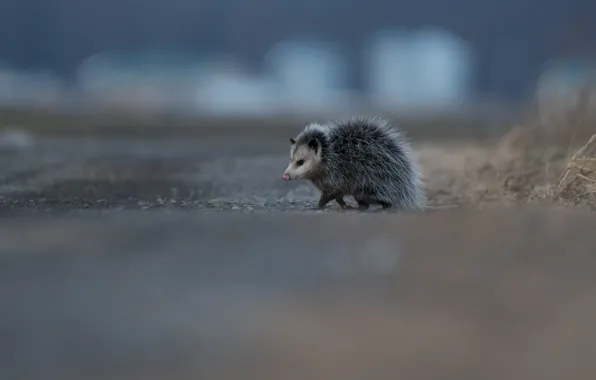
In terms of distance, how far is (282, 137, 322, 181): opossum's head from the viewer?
3.38 meters

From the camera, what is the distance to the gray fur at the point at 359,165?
332 cm

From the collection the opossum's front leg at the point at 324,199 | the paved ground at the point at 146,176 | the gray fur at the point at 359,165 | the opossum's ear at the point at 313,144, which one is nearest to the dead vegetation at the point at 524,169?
the gray fur at the point at 359,165

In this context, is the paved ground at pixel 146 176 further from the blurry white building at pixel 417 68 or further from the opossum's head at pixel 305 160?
the blurry white building at pixel 417 68

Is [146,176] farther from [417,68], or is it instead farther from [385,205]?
[417,68]

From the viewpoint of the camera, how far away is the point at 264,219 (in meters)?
2.69

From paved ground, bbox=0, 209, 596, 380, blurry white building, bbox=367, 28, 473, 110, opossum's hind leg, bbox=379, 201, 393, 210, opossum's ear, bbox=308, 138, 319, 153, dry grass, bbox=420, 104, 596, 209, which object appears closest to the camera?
paved ground, bbox=0, 209, 596, 380

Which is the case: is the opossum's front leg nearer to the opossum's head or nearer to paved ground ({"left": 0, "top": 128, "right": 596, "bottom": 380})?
the opossum's head

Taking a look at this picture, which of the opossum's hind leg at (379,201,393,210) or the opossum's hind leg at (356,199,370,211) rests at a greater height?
the opossum's hind leg at (379,201,393,210)

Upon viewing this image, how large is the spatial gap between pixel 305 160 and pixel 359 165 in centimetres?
23

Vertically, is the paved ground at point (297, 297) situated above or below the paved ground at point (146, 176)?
above

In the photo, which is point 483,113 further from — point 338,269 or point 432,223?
point 338,269

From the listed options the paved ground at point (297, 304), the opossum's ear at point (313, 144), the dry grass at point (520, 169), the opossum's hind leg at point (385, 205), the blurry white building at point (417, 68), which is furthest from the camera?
the blurry white building at point (417, 68)

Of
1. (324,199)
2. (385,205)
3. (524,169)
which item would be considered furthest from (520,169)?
(324,199)

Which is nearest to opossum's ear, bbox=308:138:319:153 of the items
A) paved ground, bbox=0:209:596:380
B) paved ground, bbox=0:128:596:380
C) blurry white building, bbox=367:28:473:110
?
paved ground, bbox=0:128:596:380
